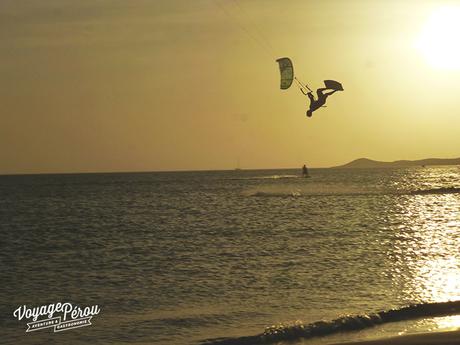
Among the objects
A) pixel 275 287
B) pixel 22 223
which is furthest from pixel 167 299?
pixel 22 223

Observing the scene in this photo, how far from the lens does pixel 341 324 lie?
13555 millimetres

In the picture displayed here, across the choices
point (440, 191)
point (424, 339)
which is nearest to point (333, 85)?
point (424, 339)

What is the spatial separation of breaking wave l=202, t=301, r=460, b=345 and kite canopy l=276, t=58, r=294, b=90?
8.76 metres

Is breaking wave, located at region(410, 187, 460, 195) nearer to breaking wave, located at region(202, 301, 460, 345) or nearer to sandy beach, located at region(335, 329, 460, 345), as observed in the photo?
breaking wave, located at region(202, 301, 460, 345)

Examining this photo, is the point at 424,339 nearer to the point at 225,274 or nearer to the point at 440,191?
the point at 225,274

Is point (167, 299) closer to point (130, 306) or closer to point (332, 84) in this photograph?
point (130, 306)

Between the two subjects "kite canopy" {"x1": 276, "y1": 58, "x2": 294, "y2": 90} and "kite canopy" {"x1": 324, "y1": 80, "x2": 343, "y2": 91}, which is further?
"kite canopy" {"x1": 276, "y1": 58, "x2": 294, "y2": 90}

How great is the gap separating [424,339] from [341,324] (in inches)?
77.2

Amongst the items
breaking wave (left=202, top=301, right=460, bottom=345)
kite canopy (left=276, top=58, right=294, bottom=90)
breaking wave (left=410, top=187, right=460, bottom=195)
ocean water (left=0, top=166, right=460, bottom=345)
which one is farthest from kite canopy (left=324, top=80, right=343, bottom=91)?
breaking wave (left=410, top=187, right=460, bottom=195)

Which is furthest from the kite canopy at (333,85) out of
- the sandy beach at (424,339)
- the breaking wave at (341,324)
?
the sandy beach at (424,339)

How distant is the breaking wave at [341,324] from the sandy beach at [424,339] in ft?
4.12

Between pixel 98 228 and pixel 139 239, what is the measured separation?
770 cm

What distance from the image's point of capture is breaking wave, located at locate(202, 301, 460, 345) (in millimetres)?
12831

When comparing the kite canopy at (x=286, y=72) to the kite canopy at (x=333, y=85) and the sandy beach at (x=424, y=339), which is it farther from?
the sandy beach at (x=424, y=339)
